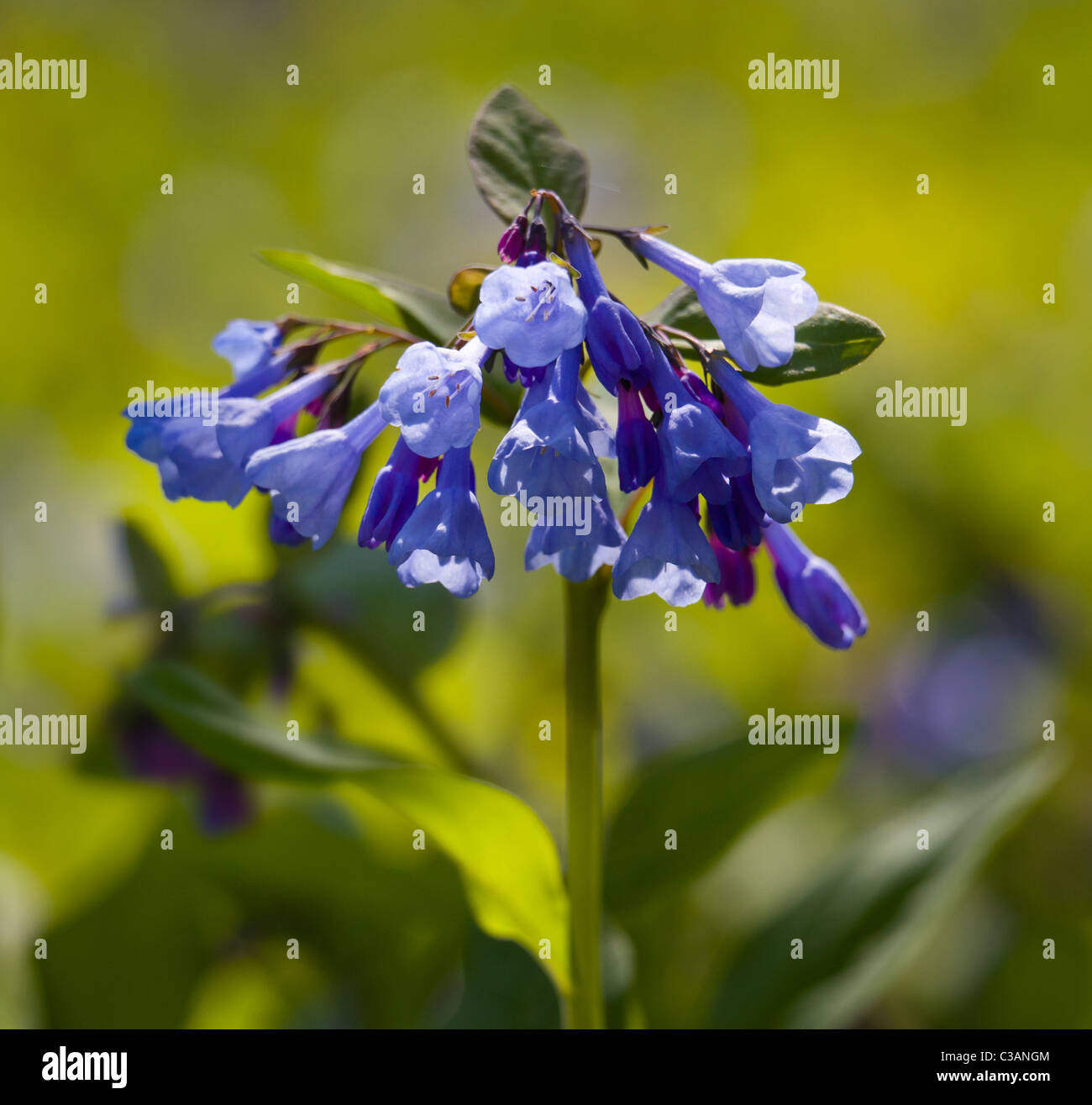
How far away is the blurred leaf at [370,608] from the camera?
3.25ft

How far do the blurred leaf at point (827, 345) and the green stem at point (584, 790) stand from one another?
164 millimetres

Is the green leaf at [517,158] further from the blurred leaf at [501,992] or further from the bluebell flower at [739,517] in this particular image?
the blurred leaf at [501,992]

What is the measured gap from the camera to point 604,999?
77 centimetres

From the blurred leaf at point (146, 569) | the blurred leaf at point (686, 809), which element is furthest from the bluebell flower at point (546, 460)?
the blurred leaf at point (146, 569)

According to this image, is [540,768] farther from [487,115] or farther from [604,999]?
[487,115]

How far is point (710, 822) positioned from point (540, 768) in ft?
1.99

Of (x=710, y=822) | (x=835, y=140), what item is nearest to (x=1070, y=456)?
(x=835, y=140)

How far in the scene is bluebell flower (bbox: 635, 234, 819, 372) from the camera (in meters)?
0.51

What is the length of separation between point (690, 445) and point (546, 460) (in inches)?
2.8

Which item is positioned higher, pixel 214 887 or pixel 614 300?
pixel 614 300

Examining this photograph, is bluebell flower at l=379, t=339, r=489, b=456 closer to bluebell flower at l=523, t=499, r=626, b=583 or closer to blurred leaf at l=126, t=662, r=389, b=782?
bluebell flower at l=523, t=499, r=626, b=583

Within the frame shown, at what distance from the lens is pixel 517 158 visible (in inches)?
24.6

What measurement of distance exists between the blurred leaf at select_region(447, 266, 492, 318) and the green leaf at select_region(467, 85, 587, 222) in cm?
5

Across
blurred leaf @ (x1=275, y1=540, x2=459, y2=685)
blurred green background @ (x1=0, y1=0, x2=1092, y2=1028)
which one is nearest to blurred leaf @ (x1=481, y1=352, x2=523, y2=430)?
blurred green background @ (x1=0, y1=0, x2=1092, y2=1028)
